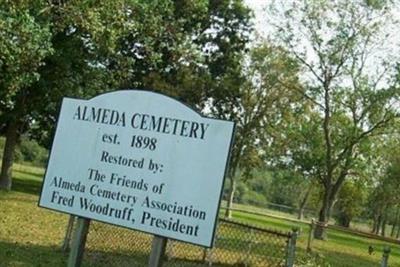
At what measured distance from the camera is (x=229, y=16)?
34219 mm

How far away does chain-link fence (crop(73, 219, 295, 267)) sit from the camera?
32.9 feet

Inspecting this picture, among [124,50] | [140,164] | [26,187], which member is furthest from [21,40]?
[26,187]

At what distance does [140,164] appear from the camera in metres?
5.24

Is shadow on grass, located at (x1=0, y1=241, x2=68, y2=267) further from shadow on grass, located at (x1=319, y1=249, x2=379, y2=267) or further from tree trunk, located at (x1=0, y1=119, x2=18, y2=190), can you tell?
tree trunk, located at (x1=0, y1=119, x2=18, y2=190)

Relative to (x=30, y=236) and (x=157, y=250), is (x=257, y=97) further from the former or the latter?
(x=157, y=250)

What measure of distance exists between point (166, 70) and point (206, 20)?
3682mm

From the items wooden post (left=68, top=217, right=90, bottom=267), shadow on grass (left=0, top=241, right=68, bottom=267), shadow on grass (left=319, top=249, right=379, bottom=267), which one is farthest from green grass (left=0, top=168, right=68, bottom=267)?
shadow on grass (left=319, top=249, right=379, bottom=267)

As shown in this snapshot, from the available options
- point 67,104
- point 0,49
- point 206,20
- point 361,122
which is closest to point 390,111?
point 361,122

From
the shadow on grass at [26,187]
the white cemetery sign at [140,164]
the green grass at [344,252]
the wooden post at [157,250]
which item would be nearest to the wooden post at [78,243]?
the white cemetery sign at [140,164]

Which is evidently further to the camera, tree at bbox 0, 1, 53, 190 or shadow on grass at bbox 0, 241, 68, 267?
tree at bbox 0, 1, 53, 190

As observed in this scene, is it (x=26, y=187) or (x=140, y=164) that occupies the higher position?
(x=140, y=164)

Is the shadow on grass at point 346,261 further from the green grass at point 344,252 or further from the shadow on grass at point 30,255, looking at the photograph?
the shadow on grass at point 30,255

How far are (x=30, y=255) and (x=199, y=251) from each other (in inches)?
144

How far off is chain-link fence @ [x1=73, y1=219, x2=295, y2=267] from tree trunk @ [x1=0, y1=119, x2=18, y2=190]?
48.6 feet
